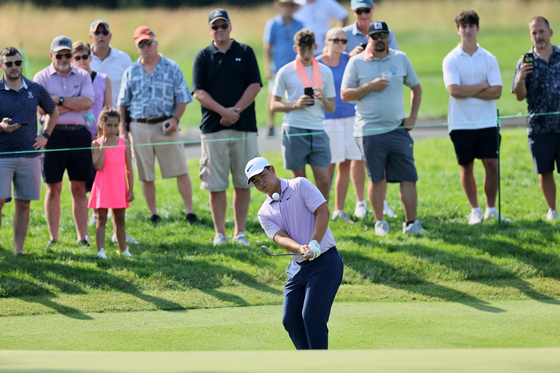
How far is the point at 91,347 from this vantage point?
6.07 meters

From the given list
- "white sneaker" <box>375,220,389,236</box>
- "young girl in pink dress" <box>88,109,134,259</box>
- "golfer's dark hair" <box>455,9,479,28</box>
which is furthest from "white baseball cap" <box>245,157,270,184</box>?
"golfer's dark hair" <box>455,9,479,28</box>

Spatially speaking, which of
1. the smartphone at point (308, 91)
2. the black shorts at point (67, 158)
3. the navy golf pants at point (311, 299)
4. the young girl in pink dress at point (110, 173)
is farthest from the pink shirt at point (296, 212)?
the black shorts at point (67, 158)

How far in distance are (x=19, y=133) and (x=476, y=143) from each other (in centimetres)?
533

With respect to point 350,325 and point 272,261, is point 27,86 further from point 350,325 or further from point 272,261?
point 350,325

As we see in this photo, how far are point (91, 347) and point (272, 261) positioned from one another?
270 centimetres

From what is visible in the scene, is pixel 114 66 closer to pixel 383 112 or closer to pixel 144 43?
pixel 144 43

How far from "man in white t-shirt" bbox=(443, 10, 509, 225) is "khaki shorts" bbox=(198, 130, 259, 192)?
2.48 m

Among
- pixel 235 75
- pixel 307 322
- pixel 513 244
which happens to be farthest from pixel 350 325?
pixel 235 75

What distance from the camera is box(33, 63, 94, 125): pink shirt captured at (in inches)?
347

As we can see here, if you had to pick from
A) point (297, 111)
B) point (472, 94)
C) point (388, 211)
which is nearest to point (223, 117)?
point (297, 111)

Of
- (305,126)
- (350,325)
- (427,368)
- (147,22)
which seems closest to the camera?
(427,368)

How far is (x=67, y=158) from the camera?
880cm

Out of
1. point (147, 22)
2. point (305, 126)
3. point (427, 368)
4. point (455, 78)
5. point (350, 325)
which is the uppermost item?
point (147, 22)

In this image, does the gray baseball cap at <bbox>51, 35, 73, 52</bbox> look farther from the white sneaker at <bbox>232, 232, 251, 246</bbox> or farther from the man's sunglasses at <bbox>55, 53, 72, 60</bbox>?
the white sneaker at <bbox>232, 232, 251, 246</bbox>
